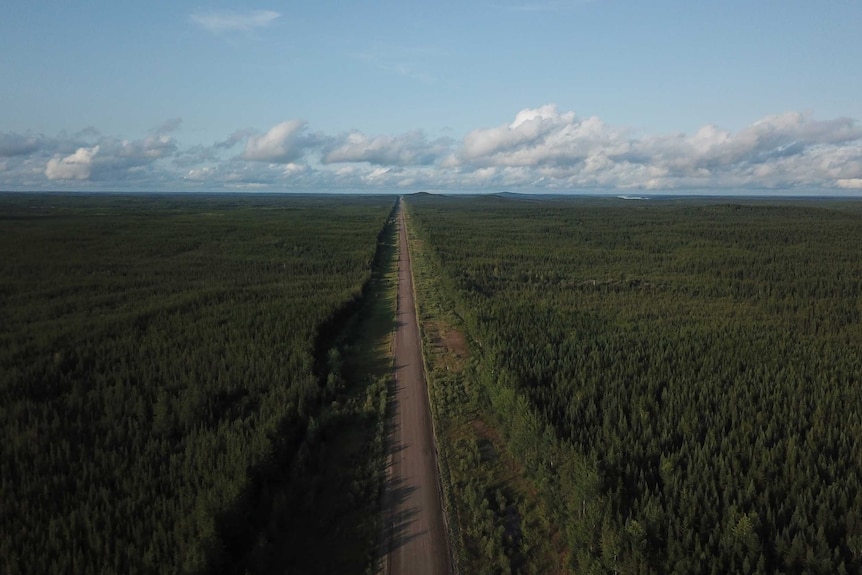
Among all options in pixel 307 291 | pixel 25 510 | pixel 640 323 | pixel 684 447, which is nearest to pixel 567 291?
pixel 640 323

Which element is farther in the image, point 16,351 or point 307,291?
point 307,291

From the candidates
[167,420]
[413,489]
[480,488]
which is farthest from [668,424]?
[167,420]

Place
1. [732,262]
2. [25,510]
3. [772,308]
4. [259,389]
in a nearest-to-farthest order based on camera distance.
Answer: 1. [25,510]
2. [259,389]
3. [772,308]
4. [732,262]

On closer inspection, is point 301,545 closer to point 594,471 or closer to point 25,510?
point 25,510

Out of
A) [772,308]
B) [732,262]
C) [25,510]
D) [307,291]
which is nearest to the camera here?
[25,510]

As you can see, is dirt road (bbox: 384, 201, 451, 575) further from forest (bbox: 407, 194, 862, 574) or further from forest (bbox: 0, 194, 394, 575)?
forest (bbox: 0, 194, 394, 575)

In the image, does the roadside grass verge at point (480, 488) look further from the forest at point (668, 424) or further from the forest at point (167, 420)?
the forest at point (167, 420)
